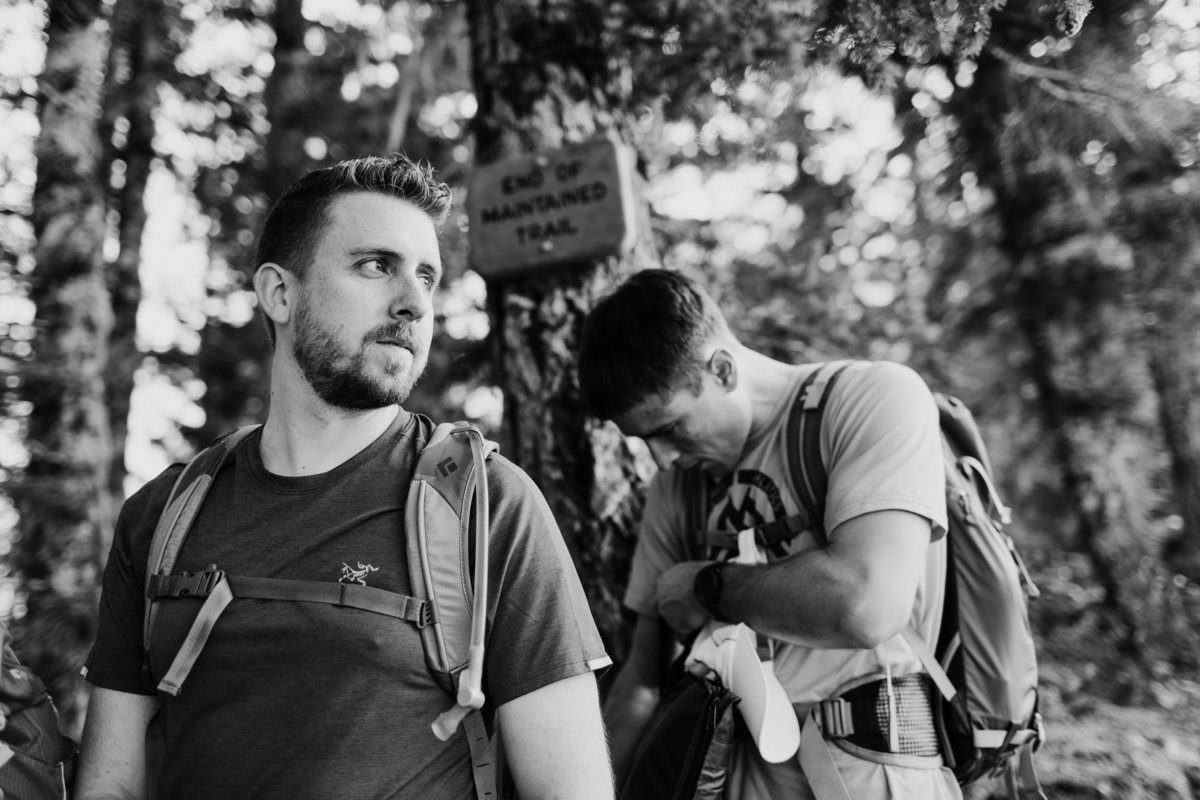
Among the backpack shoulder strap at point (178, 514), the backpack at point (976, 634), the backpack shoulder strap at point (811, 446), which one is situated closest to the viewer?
the backpack shoulder strap at point (178, 514)

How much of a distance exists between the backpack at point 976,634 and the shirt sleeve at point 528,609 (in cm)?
75

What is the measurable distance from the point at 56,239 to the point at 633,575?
3586 millimetres

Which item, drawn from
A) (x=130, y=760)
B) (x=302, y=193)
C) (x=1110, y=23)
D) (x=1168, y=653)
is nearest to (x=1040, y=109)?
(x=1110, y=23)

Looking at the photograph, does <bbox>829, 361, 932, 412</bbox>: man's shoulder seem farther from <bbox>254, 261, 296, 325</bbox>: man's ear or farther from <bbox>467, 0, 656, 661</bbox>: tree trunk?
<bbox>254, 261, 296, 325</bbox>: man's ear

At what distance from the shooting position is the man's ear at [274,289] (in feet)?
7.55

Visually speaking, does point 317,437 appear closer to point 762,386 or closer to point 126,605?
point 126,605

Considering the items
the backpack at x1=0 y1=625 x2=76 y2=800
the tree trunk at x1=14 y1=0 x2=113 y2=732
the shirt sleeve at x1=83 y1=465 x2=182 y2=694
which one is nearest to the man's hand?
the shirt sleeve at x1=83 y1=465 x2=182 y2=694

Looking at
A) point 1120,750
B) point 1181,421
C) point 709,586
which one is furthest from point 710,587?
point 1181,421

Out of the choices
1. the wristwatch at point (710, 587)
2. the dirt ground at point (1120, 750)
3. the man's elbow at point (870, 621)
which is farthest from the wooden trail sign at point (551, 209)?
the dirt ground at point (1120, 750)

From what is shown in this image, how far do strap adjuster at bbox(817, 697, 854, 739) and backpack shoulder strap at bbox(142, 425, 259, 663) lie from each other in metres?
1.64

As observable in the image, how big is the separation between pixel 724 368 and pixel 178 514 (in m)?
1.51

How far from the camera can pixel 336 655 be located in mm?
1858

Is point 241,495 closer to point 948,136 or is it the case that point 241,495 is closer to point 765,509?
point 765,509

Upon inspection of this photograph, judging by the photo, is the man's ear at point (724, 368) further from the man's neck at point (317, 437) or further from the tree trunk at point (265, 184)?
the tree trunk at point (265, 184)
